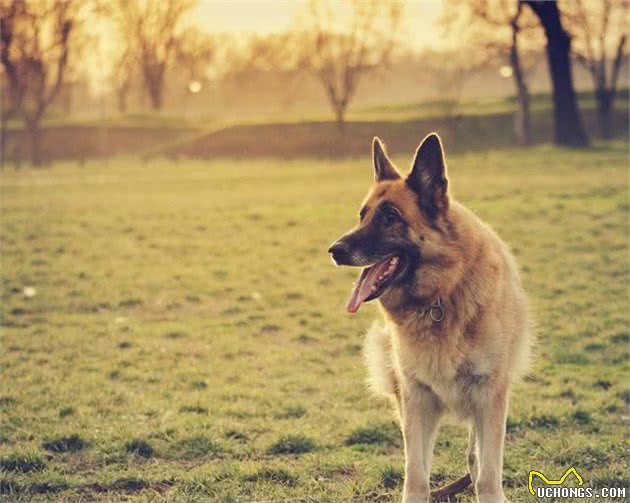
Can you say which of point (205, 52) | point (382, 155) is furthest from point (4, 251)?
point (205, 52)

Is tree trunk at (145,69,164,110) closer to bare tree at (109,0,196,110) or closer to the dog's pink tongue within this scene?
bare tree at (109,0,196,110)

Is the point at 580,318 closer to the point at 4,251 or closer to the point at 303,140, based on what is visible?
the point at 4,251

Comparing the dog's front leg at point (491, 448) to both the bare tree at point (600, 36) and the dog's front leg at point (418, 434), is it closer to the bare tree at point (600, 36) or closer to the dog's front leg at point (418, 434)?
the dog's front leg at point (418, 434)

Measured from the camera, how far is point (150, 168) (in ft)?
151

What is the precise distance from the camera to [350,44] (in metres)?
63.2

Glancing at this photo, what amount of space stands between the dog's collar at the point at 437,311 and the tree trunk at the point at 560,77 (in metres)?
31.0

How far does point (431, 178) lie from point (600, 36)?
47850mm

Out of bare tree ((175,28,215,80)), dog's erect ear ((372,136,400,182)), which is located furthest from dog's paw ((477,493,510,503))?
bare tree ((175,28,215,80))

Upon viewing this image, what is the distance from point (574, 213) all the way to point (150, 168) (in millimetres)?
30955

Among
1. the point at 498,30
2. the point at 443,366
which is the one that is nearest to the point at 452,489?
the point at 443,366

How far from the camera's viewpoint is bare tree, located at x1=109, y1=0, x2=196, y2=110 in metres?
74.2

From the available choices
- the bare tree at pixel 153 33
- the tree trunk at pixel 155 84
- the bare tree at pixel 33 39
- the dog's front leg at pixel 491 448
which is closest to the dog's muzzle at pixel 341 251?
the dog's front leg at pixel 491 448

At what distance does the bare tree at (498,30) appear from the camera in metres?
42.9

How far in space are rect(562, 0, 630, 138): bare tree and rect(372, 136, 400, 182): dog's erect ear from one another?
37.8m
